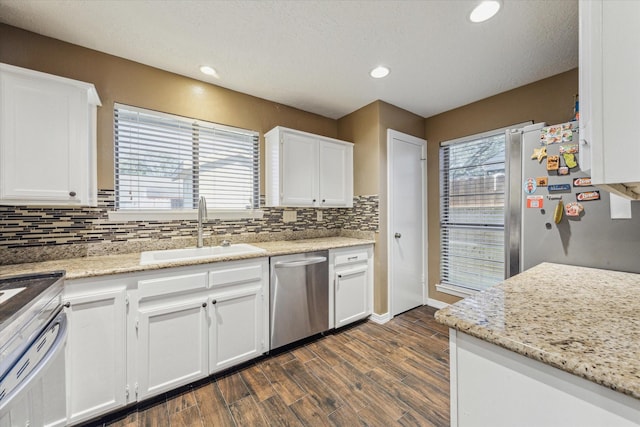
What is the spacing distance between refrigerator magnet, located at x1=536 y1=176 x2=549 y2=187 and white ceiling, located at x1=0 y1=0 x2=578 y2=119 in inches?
39.5

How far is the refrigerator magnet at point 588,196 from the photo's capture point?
1.43 meters

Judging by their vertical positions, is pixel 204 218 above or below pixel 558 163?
below

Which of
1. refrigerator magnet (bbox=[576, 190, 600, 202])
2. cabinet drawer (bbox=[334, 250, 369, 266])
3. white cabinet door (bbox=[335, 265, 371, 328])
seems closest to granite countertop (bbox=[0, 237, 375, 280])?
cabinet drawer (bbox=[334, 250, 369, 266])

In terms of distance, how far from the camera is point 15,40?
5.56ft

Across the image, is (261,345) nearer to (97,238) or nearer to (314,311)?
(314,311)

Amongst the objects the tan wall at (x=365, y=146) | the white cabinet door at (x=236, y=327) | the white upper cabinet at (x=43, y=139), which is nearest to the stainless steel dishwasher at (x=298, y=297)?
the white cabinet door at (x=236, y=327)

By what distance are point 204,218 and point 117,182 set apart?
27.2 inches

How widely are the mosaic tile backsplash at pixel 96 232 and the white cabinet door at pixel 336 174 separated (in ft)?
1.30

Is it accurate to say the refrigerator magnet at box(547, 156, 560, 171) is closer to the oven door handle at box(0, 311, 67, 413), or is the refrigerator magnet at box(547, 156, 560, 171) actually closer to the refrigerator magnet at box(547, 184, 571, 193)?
the refrigerator magnet at box(547, 184, 571, 193)

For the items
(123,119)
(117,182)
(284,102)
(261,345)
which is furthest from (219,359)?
(284,102)

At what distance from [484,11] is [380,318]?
270 cm

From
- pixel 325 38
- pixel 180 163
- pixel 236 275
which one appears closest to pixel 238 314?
pixel 236 275

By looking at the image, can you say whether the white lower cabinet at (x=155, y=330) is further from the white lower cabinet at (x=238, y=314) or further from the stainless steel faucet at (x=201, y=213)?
the stainless steel faucet at (x=201, y=213)

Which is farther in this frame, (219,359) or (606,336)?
(219,359)
